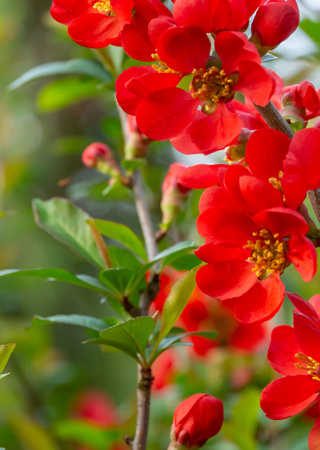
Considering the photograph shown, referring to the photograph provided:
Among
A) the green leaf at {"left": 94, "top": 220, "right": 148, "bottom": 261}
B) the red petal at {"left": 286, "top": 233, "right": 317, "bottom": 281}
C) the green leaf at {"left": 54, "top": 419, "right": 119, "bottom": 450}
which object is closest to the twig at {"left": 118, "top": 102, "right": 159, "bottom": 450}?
the green leaf at {"left": 94, "top": 220, "right": 148, "bottom": 261}

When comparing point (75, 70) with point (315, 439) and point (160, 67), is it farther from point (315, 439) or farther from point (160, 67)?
point (315, 439)

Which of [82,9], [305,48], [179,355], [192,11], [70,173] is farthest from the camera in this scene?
[70,173]

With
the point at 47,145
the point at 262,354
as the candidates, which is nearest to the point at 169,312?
the point at 262,354

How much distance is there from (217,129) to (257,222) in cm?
9

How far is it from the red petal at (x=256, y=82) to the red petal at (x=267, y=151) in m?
0.04

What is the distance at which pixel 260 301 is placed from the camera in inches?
20.9

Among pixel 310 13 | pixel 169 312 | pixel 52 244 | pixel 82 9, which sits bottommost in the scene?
pixel 52 244

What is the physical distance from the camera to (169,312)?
65 cm

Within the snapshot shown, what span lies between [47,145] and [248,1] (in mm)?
1910

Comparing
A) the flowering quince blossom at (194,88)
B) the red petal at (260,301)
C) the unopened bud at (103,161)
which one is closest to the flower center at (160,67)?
the flowering quince blossom at (194,88)

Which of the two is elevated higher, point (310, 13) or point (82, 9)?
point (82, 9)

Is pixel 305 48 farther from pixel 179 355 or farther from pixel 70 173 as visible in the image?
pixel 70 173

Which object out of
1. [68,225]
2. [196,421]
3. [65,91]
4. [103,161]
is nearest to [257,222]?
[196,421]

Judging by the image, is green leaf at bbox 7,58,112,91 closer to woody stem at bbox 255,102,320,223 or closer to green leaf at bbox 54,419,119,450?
woody stem at bbox 255,102,320,223
